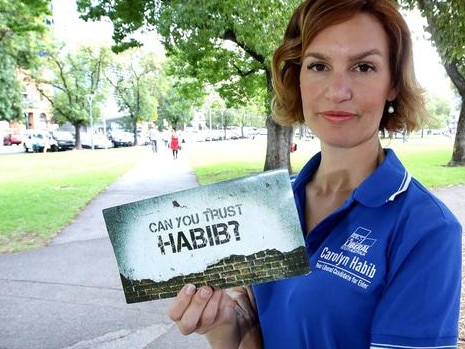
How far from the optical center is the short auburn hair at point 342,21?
1.43 meters

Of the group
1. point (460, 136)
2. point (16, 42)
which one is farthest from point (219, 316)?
point (16, 42)

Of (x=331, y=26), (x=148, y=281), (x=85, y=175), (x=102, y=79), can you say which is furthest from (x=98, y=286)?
(x=102, y=79)

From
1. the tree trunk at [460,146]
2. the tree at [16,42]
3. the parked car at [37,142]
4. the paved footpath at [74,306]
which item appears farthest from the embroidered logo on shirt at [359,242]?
the parked car at [37,142]

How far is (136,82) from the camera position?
4688 centimetres

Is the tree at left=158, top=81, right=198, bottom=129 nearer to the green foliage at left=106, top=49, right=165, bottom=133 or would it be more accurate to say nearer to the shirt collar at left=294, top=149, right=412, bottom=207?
the green foliage at left=106, top=49, right=165, bottom=133

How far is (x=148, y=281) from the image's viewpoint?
4.39ft

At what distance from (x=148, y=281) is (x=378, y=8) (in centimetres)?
112

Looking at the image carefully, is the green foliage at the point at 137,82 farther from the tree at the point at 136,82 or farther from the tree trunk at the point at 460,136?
the tree trunk at the point at 460,136

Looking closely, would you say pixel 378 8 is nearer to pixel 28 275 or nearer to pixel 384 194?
pixel 384 194

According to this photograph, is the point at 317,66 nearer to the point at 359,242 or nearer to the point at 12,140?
the point at 359,242

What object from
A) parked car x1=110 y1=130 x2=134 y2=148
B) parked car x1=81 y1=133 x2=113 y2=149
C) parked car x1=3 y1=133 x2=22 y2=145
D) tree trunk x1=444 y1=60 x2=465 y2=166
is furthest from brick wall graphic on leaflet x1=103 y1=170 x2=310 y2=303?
parked car x1=3 y1=133 x2=22 y2=145

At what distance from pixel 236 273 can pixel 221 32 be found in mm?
7606

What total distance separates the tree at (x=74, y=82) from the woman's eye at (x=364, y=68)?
41160mm

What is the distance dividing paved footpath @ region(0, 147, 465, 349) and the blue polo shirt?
2851 millimetres
